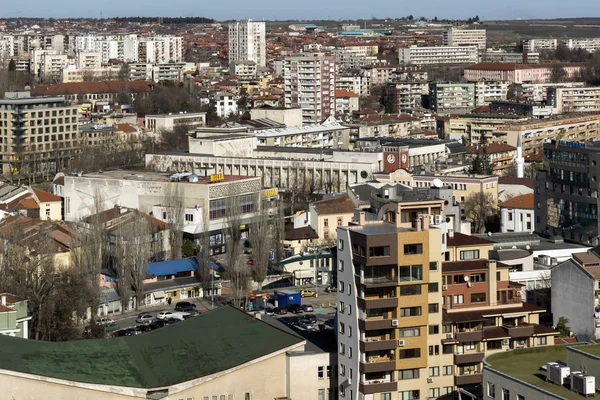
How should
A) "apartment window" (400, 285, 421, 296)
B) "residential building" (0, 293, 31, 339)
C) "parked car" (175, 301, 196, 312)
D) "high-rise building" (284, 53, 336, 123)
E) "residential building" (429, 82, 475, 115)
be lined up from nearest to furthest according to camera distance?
"apartment window" (400, 285, 421, 296) < "residential building" (0, 293, 31, 339) < "parked car" (175, 301, 196, 312) < "high-rise building" (284, 53, 336, 123) < "residential building" (429, 82, 475, 115)

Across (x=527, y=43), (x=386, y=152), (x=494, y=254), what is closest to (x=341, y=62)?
(x=527, y=43)

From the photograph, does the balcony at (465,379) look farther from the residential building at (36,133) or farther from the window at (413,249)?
the residential building at (36,133)

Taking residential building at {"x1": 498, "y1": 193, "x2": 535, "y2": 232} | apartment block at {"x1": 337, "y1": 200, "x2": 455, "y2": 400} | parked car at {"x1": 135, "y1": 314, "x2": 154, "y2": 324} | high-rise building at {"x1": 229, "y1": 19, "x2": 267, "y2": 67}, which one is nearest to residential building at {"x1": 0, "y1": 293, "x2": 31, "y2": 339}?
parked car at {"x1": 135, "y1": 314, "x2": 154, "y2": 324}

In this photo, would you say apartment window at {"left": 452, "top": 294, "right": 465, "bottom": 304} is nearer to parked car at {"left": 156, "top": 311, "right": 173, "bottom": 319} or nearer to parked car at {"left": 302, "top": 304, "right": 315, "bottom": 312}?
parked car at {"left": 302, "top": 304, "right": 315, "bottom": 312}

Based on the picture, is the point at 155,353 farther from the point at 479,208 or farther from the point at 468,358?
the point at 479,208

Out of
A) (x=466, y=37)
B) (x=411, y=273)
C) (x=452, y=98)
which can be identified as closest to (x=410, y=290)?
(x=411, y=273)

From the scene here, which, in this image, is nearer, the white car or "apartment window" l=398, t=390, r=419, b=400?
"apartment window" l=398, t=390, r=419, b=400
